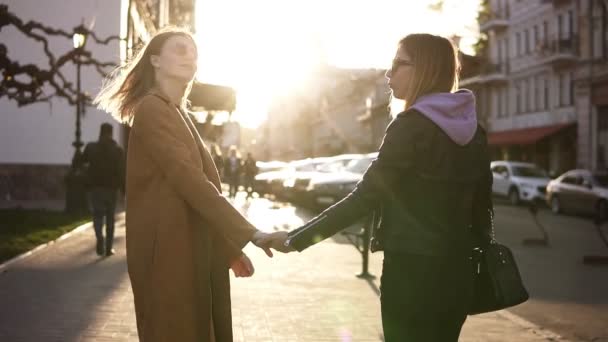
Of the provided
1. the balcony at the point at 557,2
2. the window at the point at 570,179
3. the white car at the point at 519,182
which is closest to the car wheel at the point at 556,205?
the window at the point at 570,179

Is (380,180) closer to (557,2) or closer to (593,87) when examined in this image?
(593,87)

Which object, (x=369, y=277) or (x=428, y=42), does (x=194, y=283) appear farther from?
(x=369, y=277)

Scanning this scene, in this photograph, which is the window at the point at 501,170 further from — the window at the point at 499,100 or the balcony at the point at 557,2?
the window at the point at 499,100

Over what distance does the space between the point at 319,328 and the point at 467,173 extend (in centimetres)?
412

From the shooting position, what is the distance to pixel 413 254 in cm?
333

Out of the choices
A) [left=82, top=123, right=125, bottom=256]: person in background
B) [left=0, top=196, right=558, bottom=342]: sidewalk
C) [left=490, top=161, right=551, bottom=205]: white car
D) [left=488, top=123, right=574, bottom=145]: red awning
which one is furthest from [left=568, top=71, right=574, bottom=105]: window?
[left=82, top=123, right=125, bottom=256]: person in background

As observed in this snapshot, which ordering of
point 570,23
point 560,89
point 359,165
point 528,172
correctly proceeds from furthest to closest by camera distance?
1. point 560,89
2. point 570,23
3. point 528,172
4. point 359,165

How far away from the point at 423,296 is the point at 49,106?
27.2m

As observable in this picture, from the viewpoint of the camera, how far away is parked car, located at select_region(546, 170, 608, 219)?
24.5 m

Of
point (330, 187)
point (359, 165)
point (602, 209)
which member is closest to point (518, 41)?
point (602, 209)

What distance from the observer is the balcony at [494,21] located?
49900mm

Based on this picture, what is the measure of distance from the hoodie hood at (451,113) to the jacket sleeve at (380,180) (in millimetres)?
82

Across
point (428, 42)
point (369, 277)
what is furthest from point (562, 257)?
point (428, 42)

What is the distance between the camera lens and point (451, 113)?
3.43 metres
